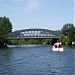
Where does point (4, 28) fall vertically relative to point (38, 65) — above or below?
above

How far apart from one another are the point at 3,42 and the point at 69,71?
3895 inches

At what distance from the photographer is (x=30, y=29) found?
188625 millimetres

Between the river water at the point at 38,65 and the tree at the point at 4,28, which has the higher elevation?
the tree at the point at 4,28

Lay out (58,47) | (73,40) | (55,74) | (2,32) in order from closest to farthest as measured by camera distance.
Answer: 1. (55,74)
2. (58,47)
3. (2,32)
4. (73,40)

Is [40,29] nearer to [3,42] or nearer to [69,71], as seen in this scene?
[3,42]

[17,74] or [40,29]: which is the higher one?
[40,29]

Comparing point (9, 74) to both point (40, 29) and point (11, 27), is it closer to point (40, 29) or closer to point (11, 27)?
point (11, 27)

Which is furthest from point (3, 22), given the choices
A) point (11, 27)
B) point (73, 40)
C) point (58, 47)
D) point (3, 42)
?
point (58, 47)

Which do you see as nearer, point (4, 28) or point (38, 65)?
point (38, 65)

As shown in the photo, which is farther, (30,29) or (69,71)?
(30,29)

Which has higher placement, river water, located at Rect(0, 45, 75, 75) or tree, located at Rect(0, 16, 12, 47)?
tree, located at Rect(0, 16, 12, 47)

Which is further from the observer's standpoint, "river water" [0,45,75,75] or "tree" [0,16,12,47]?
"tree" [0,16,12,47]

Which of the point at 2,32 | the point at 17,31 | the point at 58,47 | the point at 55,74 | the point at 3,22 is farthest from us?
the point at 17,31

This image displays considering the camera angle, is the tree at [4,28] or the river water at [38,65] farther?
the tree at [4,28]
